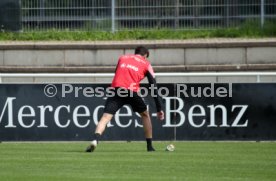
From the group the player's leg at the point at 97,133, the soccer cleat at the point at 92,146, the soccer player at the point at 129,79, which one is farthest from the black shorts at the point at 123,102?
the soccer cleat at the point at 92,146

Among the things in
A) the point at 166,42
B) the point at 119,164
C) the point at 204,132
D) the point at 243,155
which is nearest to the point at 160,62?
the point at 166,42

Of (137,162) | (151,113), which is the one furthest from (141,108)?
(151,113)

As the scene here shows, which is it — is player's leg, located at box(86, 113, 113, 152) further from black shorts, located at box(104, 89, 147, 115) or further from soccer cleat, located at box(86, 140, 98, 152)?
black shorts, located at box(104, 89, 147, 115)

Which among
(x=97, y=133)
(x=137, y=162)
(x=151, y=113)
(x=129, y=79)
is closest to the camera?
(x=137, y=162)

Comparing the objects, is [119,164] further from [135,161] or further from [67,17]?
[67,17]

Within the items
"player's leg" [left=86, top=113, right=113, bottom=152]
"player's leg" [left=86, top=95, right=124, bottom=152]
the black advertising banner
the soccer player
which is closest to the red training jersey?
the soccer player

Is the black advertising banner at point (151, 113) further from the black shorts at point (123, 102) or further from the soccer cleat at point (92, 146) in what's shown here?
the soccer cleat at point (92, 146)

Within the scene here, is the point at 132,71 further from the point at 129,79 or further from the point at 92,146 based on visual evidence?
the point at 92,146

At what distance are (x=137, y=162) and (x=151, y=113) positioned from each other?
5.22 meters

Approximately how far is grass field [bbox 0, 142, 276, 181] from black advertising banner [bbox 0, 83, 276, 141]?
970 millimetres

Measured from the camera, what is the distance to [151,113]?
64.5ft

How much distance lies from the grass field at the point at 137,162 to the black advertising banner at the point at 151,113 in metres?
0.97

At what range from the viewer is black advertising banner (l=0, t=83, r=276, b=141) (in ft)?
64.1

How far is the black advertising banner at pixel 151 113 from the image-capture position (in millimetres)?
19547
